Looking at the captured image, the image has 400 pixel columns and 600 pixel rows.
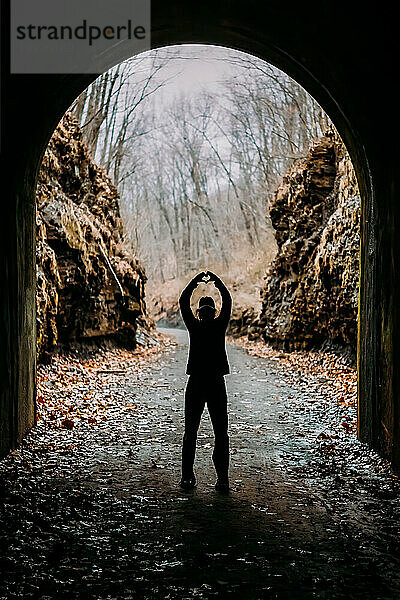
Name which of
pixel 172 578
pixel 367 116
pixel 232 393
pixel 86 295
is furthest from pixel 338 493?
pixel 86 295

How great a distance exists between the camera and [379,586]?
13.5 feet

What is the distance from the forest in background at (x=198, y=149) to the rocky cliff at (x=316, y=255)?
6892mm

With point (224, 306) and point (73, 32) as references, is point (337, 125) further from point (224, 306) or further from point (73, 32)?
point (224, 306)

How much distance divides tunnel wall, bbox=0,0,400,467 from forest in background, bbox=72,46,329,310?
18755 mm

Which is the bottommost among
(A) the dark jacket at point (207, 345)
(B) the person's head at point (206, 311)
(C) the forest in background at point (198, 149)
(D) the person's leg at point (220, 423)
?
(D) the person's leg at point (220, 423)

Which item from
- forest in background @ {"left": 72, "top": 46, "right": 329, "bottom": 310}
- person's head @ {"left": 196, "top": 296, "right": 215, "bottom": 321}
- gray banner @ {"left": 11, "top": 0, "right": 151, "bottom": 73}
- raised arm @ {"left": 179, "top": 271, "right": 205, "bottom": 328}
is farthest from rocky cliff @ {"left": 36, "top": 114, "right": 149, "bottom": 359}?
person's head @ {"left": 196, "top": 296, "right": 215, "bottom": 321}

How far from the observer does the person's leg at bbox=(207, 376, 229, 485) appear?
625 centimetres

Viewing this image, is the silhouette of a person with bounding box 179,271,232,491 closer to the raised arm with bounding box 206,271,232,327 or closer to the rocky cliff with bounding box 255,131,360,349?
the raised arm with bounding box 206,271,232,327

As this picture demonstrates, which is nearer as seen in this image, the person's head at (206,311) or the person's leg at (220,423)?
the person's leg at (220,423)

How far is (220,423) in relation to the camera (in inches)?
246

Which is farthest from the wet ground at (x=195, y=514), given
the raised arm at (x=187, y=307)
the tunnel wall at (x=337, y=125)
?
the raised arm at (x=187, y=307)

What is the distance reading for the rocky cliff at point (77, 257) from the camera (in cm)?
1588

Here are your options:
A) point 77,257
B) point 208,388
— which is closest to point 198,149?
point 77,257

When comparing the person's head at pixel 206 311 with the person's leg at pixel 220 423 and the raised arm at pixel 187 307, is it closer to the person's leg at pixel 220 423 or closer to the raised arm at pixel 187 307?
the raised arm at pixel 187 307
